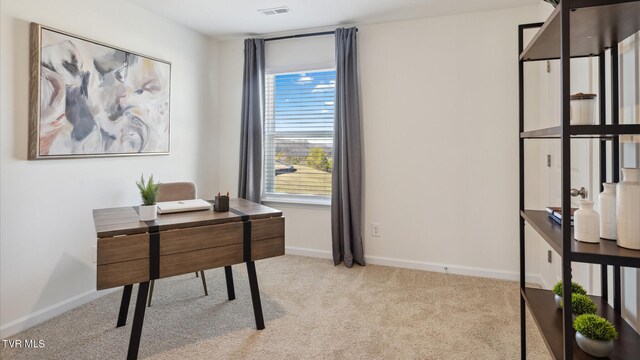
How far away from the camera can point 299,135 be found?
3.79 metres

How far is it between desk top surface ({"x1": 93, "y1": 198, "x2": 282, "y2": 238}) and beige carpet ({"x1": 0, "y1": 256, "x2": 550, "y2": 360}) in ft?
2.39

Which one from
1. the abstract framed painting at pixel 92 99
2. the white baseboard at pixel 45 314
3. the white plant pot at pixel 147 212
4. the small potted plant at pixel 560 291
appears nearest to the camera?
the small potted plant at pixel 560 291

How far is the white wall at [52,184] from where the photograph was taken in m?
2.13

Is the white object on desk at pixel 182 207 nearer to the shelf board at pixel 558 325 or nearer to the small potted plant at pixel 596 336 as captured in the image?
the shelf board at pixel 558 325

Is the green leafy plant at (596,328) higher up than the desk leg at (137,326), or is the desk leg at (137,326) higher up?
the green leafy plant at (596,328)

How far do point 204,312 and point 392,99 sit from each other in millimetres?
2490

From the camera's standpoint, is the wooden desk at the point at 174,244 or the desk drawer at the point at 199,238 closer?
the wooden desk at the point at 174,244

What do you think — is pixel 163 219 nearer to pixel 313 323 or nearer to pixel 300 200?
pixel 313 323

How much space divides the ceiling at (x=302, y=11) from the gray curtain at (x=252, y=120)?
0.91 feet

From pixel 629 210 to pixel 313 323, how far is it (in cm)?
179

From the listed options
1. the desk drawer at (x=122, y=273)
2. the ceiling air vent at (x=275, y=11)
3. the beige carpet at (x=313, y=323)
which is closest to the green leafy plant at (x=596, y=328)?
the beige carpet at (x=313, y=323)

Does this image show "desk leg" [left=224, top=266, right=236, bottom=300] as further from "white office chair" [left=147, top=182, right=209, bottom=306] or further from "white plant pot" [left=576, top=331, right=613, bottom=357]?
"white plant pot" [left=576, top=331, right=613, bottom=357]

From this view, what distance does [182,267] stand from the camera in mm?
1894

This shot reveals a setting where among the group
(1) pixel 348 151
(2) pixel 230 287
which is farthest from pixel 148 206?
(1) pixel 348 151
